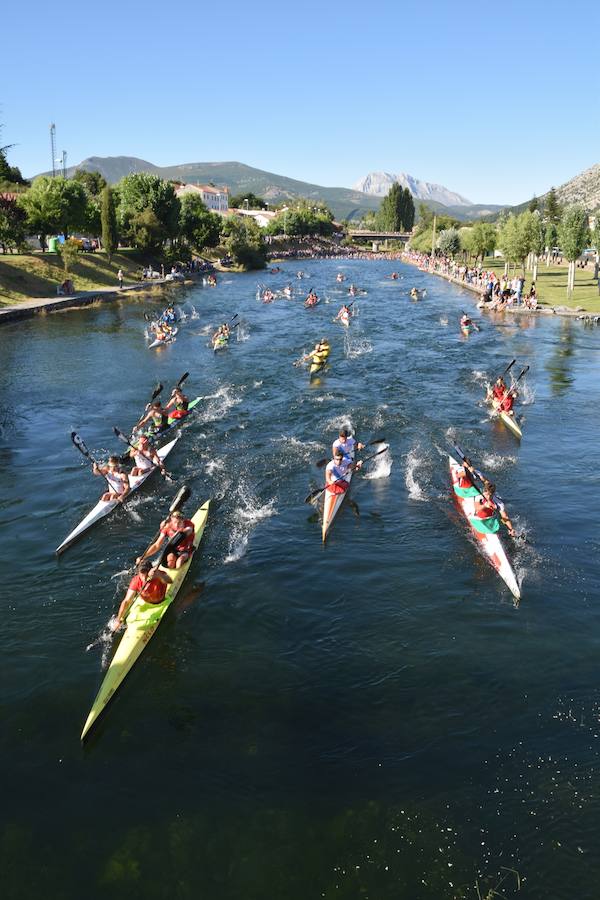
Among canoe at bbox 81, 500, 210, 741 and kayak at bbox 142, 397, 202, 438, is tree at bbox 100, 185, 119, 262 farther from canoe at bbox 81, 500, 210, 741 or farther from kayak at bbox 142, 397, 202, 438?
canoe at bbox 81, 500, 210, 741

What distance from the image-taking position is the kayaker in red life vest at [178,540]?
15.6m

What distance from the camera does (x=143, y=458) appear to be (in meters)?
21.8

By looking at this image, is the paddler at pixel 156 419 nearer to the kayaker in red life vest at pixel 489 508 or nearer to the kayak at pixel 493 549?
the kayak at pixel 493 549

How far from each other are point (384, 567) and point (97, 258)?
72.8 m

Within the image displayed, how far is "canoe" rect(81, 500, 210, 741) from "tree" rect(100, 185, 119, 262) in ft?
240

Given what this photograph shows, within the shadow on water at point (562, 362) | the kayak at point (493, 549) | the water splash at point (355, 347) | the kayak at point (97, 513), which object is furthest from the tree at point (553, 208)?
the kayak at point (97, 513)

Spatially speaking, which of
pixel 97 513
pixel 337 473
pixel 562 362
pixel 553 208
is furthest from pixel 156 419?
pixel 553 208

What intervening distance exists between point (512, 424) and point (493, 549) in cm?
1212

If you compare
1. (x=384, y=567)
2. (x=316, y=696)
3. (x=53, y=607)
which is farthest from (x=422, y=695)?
(x=53, y=607)

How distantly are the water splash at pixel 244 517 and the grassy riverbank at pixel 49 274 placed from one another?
4295 cm

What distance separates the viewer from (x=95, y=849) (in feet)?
31.1

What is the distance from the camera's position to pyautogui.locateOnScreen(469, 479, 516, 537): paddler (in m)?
17.2

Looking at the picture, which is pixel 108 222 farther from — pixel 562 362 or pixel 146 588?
pixel 146 588

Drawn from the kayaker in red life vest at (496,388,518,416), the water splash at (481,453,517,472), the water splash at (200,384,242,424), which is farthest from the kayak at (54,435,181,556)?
the kayaker in red life vest at (496,388,518,416)
